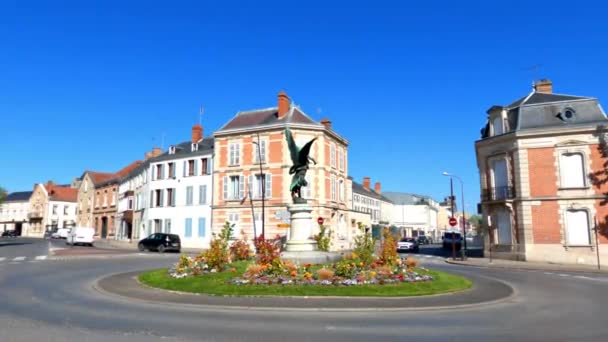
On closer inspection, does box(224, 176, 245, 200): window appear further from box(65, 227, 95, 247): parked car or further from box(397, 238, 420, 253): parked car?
box(65, 227, 95, 247): parked car

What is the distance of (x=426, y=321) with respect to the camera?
895cm

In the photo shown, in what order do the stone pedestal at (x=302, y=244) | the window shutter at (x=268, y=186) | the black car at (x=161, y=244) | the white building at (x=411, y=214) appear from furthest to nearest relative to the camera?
the white building at (x=411, y=214) < the window shutter at (x=268, y=186) < the black car at (x=161, y=244) < the stone pedestal at (x=302, y=244)

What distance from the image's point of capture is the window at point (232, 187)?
40.5 m

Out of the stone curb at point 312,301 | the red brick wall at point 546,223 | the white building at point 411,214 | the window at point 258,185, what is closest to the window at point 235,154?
the window at point 258,185

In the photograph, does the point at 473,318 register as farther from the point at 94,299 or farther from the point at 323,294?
the point at 94,299

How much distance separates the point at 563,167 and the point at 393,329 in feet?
77.8

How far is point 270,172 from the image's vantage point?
3938 cm

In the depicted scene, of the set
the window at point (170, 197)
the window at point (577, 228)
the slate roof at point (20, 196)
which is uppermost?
the slate roof at point (20, 196)

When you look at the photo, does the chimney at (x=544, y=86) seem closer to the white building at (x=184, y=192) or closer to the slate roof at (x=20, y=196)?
the white building at (x=184, y=192)

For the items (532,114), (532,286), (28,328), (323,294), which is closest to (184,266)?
(323,294)

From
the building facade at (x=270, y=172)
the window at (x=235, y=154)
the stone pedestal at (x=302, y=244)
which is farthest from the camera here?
the window at (x=235, y=154)

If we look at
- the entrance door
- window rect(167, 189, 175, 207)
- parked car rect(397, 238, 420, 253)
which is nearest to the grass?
parked car rect(397, 238, 420, 253)

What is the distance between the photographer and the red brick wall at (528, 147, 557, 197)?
2689 cm

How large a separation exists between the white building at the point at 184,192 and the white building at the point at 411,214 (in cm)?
Result: 5818
